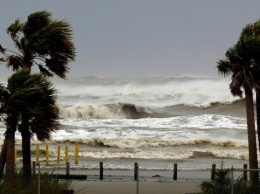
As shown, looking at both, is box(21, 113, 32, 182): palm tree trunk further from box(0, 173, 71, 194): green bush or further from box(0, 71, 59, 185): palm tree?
box(0, 71, 59, 185): palm tree

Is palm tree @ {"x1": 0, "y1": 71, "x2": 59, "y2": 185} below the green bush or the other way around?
the other way around

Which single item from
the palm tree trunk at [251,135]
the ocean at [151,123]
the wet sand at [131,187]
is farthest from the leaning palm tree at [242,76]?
the ocean at [151,123]

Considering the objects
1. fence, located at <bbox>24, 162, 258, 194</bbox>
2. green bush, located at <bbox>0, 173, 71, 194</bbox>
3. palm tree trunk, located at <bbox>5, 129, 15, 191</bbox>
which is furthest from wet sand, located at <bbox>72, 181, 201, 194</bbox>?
palm tree trunk, located at <bbox>5, 129, 15, 191</bbox>

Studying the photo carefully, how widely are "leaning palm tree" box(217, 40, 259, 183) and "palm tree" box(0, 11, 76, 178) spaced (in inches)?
225

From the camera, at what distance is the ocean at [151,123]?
167ft

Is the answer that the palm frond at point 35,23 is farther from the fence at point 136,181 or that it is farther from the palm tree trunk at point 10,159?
the fence at point 136,181

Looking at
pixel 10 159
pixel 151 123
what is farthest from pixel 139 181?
pixel 151 123

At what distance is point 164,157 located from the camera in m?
50.6

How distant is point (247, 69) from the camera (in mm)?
24375

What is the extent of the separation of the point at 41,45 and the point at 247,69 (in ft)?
24.2

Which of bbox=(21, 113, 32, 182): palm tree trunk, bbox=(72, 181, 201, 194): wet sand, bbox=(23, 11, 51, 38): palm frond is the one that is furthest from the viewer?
bbox=(72, 181, 201, 194): wet sand

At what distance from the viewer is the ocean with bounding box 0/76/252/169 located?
5098cm

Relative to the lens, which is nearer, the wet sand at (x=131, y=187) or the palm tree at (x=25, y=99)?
the palm tree at (x=25, y=99)

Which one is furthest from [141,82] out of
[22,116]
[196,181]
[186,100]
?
[22,116]
